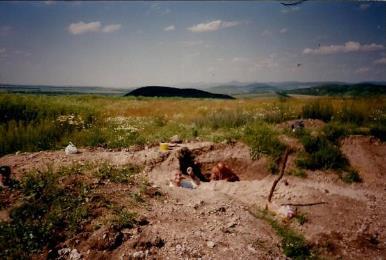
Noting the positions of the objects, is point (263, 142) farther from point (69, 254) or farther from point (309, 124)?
point (69, 254)

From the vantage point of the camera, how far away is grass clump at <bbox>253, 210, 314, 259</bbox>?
525cm

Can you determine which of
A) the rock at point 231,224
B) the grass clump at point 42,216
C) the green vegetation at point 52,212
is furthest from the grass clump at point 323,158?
the grass clump at point 42,216

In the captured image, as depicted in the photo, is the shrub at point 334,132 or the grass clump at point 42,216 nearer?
the grass clump at point 42,216

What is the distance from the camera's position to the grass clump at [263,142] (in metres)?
8.95

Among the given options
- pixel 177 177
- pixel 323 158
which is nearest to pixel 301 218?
pixel 323 158

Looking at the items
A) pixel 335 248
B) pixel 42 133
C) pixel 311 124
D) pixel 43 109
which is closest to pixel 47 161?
pixel 42 133

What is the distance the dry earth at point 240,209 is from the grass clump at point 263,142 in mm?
295

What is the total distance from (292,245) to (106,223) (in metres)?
3.29

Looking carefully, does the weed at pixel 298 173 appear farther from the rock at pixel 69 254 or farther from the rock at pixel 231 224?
the rock at pixel 69 254

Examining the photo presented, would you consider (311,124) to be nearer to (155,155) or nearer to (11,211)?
(155,155)

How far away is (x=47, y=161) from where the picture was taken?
739 cm

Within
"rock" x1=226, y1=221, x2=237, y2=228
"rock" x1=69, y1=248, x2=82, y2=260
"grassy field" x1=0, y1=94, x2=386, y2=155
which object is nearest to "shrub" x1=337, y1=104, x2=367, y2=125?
"grassy field" x1=0, y1=94, x2=386, y2=155

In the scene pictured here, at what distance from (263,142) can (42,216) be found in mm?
6486

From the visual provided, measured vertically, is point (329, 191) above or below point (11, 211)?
below
